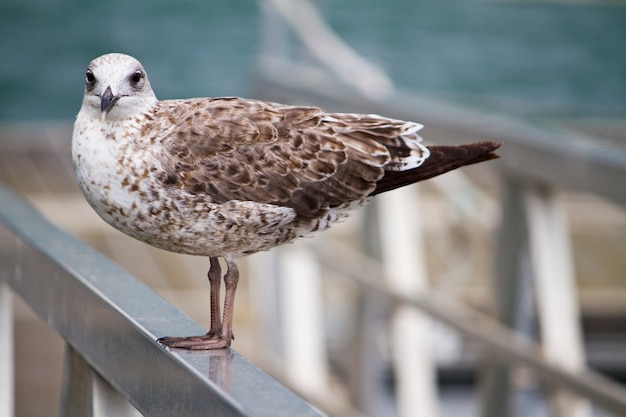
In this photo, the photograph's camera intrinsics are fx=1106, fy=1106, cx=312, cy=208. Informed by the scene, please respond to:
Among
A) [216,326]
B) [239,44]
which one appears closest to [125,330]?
[216,326]

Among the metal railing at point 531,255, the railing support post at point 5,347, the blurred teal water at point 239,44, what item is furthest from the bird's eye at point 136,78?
the blurred teal water at point 239,44

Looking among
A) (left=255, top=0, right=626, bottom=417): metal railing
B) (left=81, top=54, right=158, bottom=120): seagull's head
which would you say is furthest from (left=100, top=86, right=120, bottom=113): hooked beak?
(left=255, top=0, right=626, bottom=417): metal railing

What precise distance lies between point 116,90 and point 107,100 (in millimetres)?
19

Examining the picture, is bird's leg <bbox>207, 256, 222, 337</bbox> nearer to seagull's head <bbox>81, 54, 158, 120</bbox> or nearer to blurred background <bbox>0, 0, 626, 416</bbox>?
seagull's head <bbox>81, 54, 158, 120</bbox>

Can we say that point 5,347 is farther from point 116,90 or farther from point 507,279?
point 507,279

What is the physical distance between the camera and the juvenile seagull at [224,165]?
1532 millimetres

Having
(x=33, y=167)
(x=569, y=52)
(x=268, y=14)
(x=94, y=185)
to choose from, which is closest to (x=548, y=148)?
(x=94, y=185)

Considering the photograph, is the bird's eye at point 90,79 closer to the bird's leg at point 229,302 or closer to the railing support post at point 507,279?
the bird's leg at point 229,302

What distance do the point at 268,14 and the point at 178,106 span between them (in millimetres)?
4677

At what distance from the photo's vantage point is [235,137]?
164cm

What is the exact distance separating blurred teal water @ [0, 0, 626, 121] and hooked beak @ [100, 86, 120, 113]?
10225 mm

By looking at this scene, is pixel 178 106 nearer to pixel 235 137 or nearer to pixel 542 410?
pixel 235 137

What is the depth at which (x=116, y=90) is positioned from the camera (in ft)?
5.00

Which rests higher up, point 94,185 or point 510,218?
point 94,185
